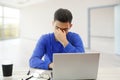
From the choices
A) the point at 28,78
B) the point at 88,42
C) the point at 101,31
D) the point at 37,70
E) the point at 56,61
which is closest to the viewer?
the point at 56,61

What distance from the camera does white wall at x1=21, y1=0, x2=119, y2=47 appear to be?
25.5 ft

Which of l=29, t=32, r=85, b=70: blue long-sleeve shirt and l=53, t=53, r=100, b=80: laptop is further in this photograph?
l=29, t=32, r=85, b=70: blue long-sleeve shirt

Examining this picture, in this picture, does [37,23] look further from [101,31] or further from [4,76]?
[4,76]

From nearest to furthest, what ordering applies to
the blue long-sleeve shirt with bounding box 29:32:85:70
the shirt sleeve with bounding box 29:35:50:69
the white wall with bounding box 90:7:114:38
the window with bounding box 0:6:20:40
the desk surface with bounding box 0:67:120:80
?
1. the desk surface with bounding box 0:67:120:80
2. the shirt sleeve with bounding box 29:35:50:69
3. the blue long-sleeve shirt with bounding box 29:32:85:70
4. the window with bounding box 0:6:20:40
5. the white wall with bounding box 90:7:114:38

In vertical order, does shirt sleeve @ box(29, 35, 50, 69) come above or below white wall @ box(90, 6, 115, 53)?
below

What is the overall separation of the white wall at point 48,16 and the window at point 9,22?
44 centimetres

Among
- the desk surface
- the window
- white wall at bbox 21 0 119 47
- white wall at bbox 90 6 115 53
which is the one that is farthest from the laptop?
the window

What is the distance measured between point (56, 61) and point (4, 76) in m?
0.50

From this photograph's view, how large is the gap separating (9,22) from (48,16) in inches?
121

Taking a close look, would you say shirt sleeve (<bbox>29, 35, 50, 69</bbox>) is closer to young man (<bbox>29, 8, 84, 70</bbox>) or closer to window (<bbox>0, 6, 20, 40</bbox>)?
young man (<bbox>29, 8, 84, 70</bbox>)

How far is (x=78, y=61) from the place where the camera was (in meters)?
1.19

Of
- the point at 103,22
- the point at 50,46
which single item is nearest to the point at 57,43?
the point at 50,46

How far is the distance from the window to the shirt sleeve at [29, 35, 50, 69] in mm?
9872

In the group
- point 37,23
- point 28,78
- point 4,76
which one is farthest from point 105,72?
point 37,23
